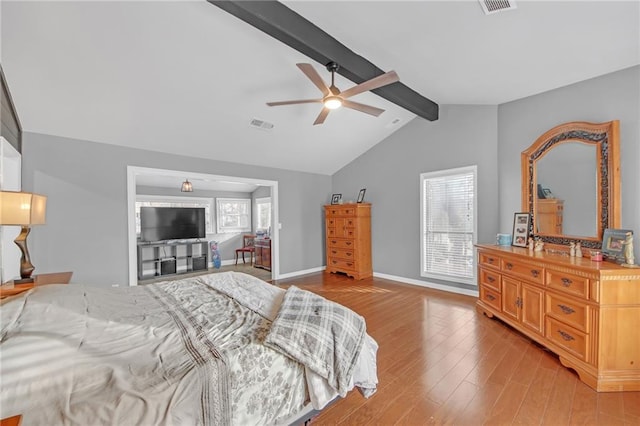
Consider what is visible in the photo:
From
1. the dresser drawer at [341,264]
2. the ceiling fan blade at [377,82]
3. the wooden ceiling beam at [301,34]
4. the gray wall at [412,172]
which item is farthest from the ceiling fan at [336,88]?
the dresser drawer at [341,264]

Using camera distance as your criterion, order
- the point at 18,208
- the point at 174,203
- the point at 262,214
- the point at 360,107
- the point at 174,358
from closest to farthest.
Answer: the point at 174,358, the point at 18,208, the point at 360,107, the point at 174,203, the point at 262,214

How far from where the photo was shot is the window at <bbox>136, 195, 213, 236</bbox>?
6343 mm

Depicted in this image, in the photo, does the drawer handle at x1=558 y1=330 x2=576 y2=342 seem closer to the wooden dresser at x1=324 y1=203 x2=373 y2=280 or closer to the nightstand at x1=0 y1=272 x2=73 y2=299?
the wooden dresser at x1=324 y1=203 x2=373 y2=280

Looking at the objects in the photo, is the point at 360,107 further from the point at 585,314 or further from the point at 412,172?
the point at 585,314

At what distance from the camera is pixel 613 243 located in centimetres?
245

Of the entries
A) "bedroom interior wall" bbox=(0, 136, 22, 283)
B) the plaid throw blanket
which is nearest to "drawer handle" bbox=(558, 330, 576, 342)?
the plaid throw blanket

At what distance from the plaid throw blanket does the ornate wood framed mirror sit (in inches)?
114

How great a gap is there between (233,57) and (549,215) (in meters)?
4.10

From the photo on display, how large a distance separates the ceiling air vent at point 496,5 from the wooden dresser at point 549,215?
223 cm

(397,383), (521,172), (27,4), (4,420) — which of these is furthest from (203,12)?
(521,172)

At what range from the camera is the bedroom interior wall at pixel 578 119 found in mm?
2625

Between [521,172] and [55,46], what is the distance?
17.4ft

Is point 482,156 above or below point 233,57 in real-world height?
below

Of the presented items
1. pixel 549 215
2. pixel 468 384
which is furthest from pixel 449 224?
pixel 468 384
